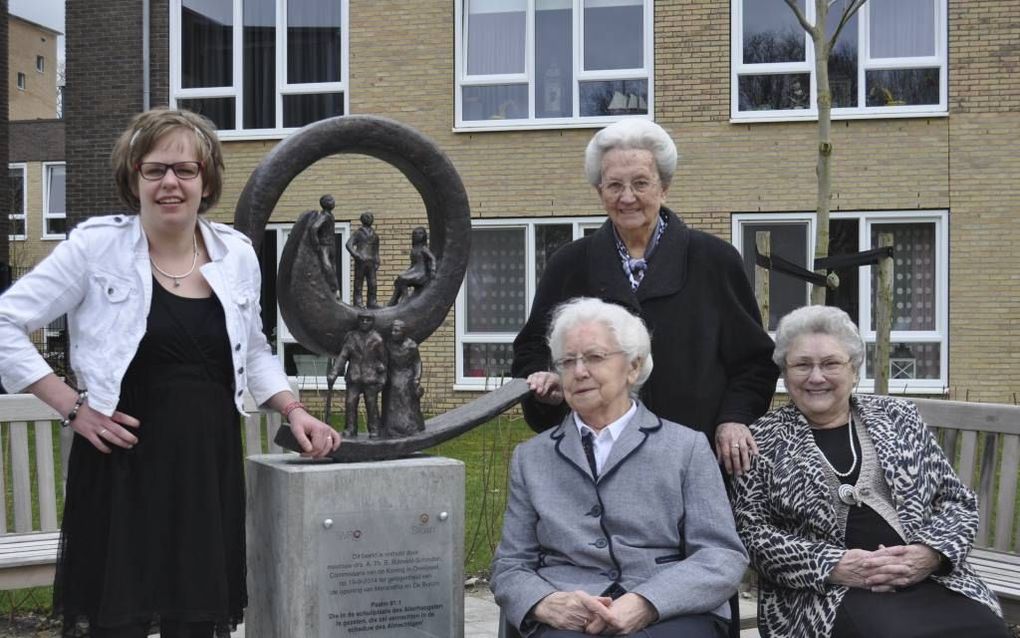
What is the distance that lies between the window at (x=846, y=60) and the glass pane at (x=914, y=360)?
2851 millimetres

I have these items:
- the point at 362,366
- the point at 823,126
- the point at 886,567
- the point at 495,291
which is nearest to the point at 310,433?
the point at 362,366

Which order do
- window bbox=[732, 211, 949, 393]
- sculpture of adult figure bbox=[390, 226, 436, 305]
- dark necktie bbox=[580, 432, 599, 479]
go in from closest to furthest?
dark necktie bbox=[580, 432, 599, 479], sculpture of adult figure bbox=[390, 226, 436, 305], window bbox=[732, 211, 949, 393]

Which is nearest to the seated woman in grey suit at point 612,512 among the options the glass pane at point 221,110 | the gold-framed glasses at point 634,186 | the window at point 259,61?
the gold-framed glasses at point 634,186

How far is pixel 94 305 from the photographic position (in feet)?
10.8

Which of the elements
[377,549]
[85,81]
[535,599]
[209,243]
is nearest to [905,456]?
[535,599]

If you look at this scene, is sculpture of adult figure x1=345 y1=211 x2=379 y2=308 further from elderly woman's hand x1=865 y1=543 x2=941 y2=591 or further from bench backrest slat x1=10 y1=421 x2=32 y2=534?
bench backrest slat x1=10 y1=421 x2=32 y2=534

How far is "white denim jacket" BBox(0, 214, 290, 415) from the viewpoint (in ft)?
10.5

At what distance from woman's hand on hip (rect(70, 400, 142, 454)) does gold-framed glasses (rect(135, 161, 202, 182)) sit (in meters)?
0.65

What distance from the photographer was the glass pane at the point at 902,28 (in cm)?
1436

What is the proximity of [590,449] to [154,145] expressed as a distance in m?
1.55

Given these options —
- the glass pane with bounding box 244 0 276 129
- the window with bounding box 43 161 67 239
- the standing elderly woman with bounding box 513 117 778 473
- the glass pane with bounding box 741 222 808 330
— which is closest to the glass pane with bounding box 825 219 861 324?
the glass pane with bounding box 741 222 808 330

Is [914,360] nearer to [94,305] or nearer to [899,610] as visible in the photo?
[899,610]

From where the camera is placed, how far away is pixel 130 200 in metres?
3.49

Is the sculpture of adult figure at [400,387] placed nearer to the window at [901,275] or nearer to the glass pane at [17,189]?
the window at [901,275]
